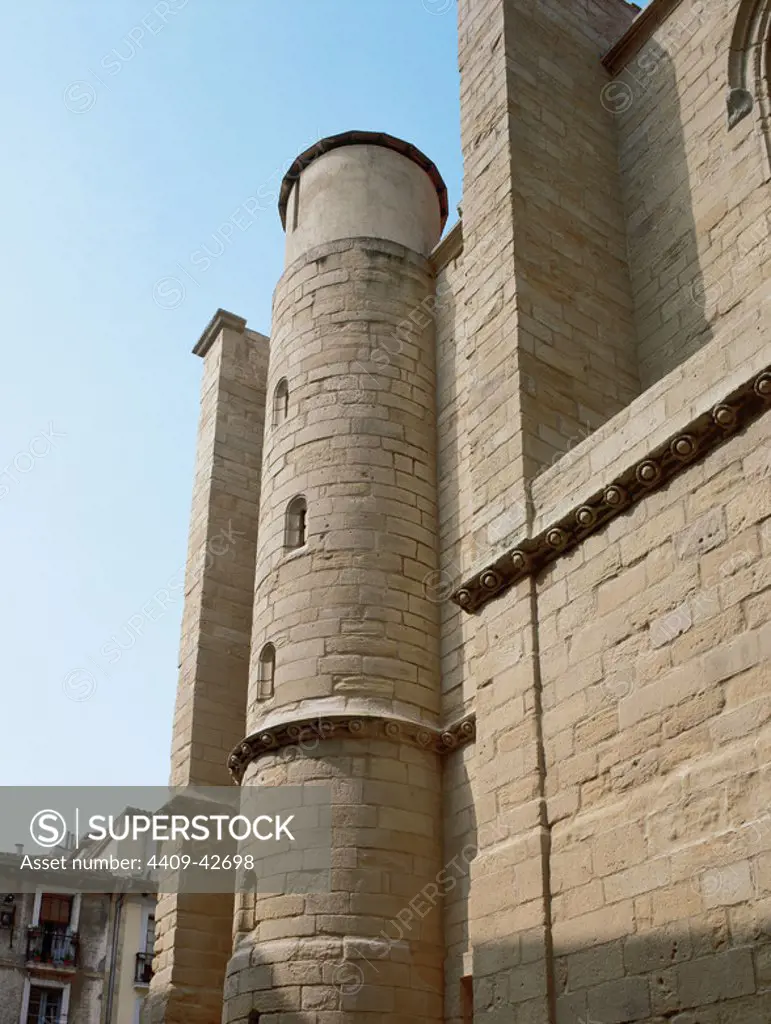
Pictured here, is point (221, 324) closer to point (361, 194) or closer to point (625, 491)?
point (361, 194)

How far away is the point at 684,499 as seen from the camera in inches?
248

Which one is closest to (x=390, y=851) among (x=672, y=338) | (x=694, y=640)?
(x=694, y=640)

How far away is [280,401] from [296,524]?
1535 mm

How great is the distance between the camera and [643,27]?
11023 mm

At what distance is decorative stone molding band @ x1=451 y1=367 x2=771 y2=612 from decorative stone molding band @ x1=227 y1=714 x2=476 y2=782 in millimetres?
1993

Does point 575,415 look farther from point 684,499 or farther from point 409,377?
point 409,377

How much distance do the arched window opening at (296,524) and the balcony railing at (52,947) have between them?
21.1 m

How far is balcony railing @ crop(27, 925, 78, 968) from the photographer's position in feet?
91.0

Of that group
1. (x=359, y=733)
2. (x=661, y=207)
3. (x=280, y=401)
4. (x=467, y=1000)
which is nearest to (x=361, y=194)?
(x=280, y=401)

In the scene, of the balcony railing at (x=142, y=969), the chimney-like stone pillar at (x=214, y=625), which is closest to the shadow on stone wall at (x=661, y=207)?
the chimney-like stone pillar at (x=214, y=625)

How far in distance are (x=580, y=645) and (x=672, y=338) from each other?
3588mm

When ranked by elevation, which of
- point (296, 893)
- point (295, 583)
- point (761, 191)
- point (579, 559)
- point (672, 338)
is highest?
point (761, 191)

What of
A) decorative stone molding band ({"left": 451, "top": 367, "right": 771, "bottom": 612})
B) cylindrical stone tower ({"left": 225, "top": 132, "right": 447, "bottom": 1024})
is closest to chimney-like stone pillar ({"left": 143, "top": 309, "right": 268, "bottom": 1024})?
cylindrical stone tower ({"left": 225, "top": 132, "right": 447, "bottom": 1024})

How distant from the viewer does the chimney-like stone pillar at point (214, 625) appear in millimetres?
11086
